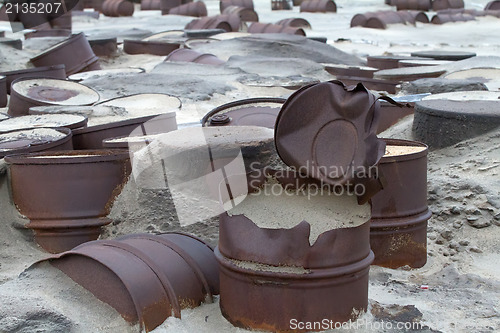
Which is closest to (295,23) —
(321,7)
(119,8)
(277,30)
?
(277,30)

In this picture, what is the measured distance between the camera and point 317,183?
8.72ft

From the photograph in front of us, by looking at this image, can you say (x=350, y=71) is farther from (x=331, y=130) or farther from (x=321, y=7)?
(x=321, y=7)

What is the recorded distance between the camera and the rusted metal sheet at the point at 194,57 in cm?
908

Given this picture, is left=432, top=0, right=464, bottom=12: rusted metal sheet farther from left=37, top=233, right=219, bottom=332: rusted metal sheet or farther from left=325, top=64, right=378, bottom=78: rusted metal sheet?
left=37, top=233, right=219, bottom=332: rusted metal sheet

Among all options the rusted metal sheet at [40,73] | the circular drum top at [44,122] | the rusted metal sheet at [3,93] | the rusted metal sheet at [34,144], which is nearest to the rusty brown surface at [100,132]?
the rusted metal sheet at [34,144]

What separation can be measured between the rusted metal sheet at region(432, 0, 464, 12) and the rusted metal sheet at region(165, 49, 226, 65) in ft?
36.4

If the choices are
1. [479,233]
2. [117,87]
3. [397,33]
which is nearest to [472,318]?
[479,233]

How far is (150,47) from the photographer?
11219mm

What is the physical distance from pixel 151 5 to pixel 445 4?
8.23m

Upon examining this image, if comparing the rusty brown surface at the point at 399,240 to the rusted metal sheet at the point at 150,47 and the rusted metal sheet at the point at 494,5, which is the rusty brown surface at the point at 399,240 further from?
the rusted metal sheet at the point at 494,5

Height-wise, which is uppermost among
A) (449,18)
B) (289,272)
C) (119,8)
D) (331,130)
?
(331,130)

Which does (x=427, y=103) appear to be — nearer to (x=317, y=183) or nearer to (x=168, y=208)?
(x=168, y=208)

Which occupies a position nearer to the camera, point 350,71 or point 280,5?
point 350,71

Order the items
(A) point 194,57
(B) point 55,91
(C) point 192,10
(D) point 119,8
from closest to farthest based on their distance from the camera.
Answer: (B) point 55,91, (A) point 194,57, (C) point 192,10, (D) point 119,8
